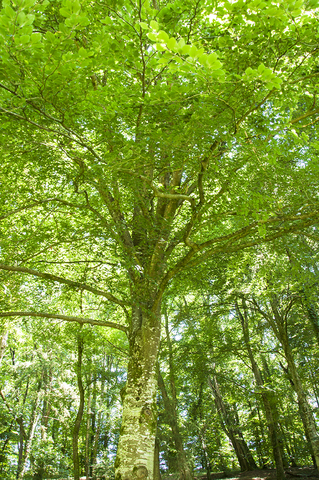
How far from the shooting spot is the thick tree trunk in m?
4.14

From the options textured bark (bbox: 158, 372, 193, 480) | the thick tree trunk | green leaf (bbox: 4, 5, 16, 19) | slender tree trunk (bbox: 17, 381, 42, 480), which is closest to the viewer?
green leaf (bbox: 4, 5, 16, 19)

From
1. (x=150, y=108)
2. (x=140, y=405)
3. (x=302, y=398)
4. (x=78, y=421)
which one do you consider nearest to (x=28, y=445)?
(x=78, y=421)

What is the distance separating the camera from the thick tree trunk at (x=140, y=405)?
4.14m

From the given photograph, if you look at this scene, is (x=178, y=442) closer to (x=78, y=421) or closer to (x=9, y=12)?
(x=78, y=421)

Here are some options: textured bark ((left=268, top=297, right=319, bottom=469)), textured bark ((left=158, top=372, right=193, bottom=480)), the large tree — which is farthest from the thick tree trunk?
textured bark ((left=158, top=372, right=193, bottom=480))

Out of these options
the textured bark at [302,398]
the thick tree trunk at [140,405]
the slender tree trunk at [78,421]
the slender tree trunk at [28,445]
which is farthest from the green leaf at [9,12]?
the slender tree trunk at [28,445]

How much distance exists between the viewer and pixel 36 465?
13945mm

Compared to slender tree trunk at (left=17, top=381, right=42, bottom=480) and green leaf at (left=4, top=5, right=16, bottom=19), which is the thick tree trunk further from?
slender tree trunk at (left=17, top=381, right=42, bottom=480)

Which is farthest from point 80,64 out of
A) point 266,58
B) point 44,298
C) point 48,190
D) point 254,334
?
point 254,334

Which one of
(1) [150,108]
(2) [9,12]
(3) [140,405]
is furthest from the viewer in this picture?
(3) [140,405]

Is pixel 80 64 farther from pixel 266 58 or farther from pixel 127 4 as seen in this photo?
pixel 266 58

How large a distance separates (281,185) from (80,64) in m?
4.18

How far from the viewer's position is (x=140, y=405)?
4.63m

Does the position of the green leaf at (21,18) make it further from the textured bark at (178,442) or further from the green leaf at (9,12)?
the textured bark at (178,442)
